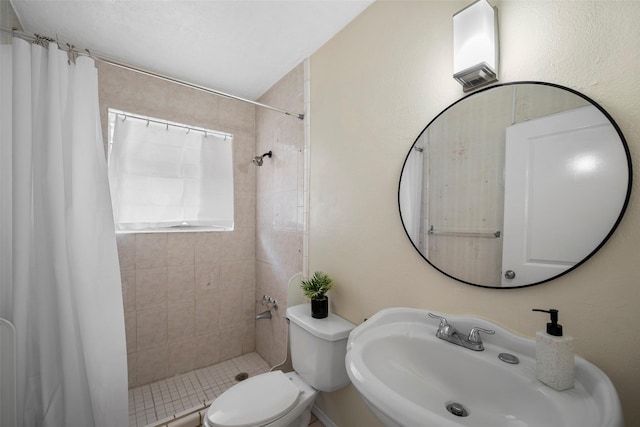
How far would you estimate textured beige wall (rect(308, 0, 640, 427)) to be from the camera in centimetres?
67

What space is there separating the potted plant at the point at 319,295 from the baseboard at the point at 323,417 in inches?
25.3

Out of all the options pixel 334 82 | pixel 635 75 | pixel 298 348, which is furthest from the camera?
pixel 334 82

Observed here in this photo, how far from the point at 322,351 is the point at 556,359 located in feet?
2.94

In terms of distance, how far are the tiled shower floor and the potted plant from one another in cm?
108

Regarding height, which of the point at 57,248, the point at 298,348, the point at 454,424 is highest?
the point at 57,248

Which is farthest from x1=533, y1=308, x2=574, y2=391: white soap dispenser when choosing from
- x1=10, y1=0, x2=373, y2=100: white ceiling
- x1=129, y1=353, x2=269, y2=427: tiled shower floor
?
x1=129, y1=353, x2=269, y2=427: tiled shower floor

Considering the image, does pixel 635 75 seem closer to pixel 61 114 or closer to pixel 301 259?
pixel 301 259

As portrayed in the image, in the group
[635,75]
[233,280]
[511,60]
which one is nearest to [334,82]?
[511,60]

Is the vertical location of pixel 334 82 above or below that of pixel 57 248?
above

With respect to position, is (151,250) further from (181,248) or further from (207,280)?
(207,280)

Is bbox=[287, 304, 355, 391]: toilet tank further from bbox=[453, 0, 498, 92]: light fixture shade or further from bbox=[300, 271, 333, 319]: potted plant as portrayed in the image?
bbox=[453, 0, 498, 92]: light fixture shade

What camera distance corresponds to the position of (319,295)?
143cm

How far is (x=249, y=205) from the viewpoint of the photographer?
94.0 inches

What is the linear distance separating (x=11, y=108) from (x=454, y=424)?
72.6 inches
